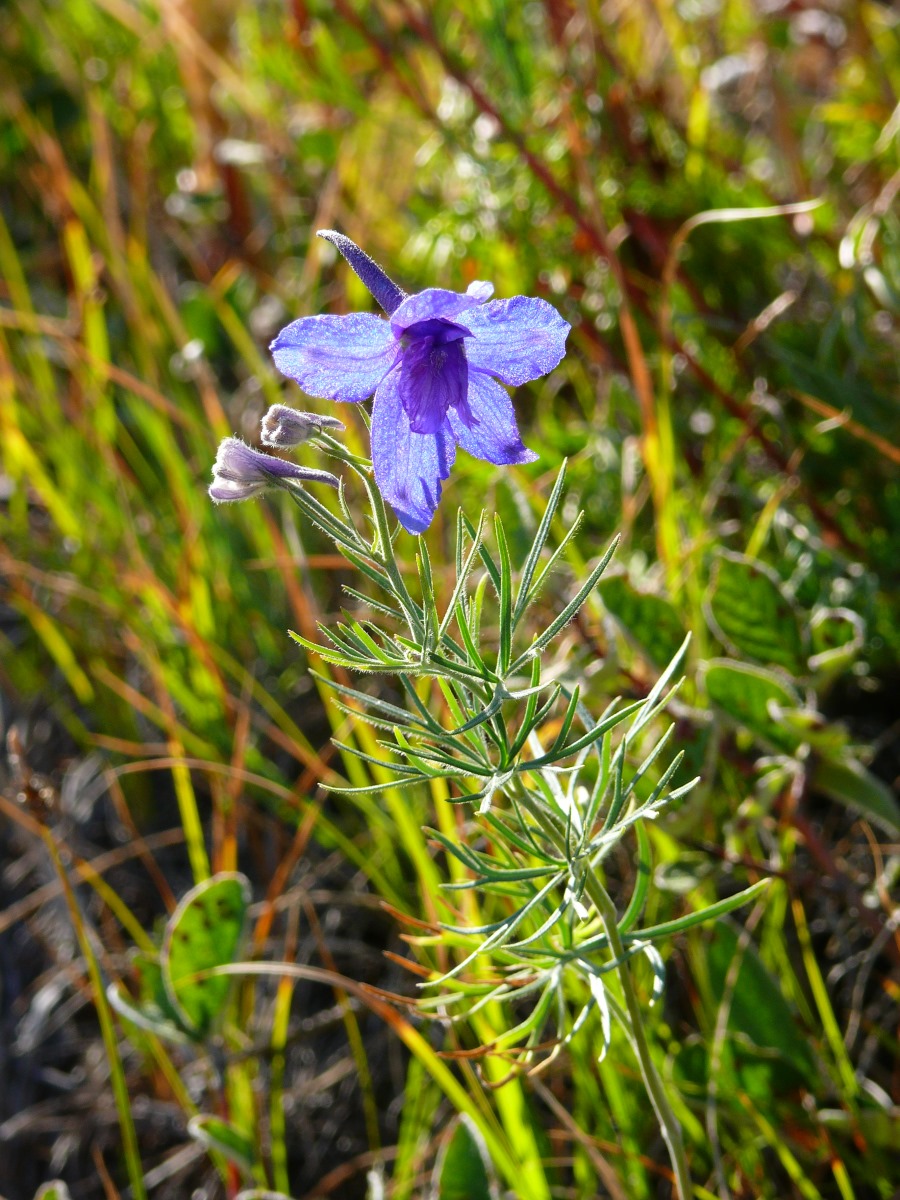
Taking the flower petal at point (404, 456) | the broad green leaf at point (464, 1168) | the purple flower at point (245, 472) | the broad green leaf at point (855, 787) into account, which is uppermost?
the purple flower at point (245, 472)

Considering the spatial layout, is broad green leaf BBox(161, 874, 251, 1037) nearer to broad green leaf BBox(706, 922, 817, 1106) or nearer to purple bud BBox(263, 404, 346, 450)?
broad green leaf BBox(706, 922, 817, 1106)

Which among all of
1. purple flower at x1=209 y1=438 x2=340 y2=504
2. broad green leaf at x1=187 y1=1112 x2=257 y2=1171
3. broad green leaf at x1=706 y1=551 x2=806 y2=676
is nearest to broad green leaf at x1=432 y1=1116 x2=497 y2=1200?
broad green leaf at x1=187 y1=1112 x2=257 y2=1171

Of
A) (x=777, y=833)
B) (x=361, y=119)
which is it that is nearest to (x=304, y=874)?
(x=777, y=833)

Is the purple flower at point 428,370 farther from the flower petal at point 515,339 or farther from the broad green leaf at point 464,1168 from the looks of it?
the broad green leaf at point 464,1168

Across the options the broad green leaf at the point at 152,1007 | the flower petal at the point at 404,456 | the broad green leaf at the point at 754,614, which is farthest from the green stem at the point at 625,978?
the broad green leaf at the point at 152,1007

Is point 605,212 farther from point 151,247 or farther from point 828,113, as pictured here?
point 151,247

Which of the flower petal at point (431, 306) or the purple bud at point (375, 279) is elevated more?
the purple bud at point (375, 279)
